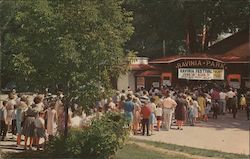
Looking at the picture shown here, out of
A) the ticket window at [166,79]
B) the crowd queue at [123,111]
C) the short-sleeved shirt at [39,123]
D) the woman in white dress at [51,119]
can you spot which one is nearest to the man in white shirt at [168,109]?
the crowd queue at [123,111]

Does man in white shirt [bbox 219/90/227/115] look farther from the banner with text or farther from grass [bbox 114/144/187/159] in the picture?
grass [bbox 114/144/187/159]

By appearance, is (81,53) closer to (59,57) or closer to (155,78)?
(59,57)

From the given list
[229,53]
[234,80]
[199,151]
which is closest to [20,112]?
[199,151]

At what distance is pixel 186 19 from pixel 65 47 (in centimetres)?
2902

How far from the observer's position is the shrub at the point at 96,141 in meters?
14.2

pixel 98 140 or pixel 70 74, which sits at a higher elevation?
pixel 70 74

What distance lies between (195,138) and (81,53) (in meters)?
8.45

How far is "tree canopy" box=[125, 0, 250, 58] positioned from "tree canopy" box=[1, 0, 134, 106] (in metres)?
24.4

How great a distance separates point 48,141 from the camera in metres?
15.6

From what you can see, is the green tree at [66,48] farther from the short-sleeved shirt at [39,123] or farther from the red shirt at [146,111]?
the red shirt at [146,111]

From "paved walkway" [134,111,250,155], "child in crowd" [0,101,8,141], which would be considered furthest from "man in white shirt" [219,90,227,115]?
"child in crowd" [0,101,8,141]

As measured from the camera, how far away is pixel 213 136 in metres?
21.6

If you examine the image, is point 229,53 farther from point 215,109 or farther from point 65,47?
point 65,47

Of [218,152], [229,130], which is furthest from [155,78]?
[218,152]
